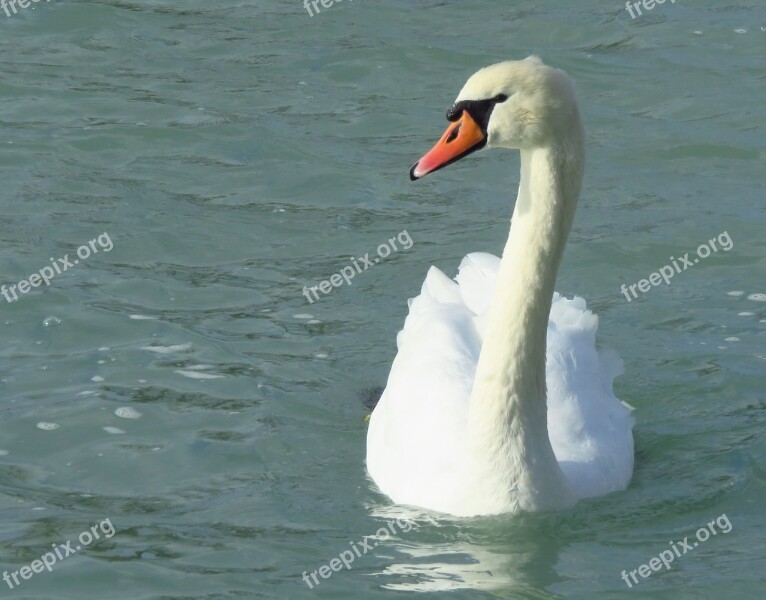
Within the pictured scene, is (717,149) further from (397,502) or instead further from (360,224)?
(397,502)

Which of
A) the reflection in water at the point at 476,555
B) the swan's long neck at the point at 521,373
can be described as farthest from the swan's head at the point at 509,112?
the reflection in water at the point at 476,555

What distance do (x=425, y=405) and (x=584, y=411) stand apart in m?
0.71

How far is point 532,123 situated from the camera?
563 centimetres

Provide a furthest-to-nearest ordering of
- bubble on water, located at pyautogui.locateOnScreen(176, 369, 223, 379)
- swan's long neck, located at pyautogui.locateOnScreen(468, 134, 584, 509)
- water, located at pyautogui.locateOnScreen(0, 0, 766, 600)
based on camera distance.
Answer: bubble on water, located at pyautogui.locateOnScreen(176, 369, 223, 379) < water, located at pyautogui.locateOnScreen(0, 0, 766, 600) < swan's long neck, located at pyautogui.locateOnScreen(468, 134, 584, 509)

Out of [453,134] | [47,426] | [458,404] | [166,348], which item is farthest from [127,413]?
[453,134]

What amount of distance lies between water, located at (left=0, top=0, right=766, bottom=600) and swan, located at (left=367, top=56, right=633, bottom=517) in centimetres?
15

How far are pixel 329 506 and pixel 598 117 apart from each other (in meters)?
6.09

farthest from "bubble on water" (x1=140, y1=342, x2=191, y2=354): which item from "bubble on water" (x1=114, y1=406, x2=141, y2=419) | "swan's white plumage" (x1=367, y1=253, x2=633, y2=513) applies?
"swan's white plumage" (x1=367, y1=253, x2=633, y2=513)

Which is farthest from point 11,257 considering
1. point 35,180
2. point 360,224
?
point 360,224

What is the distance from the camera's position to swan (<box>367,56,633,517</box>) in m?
5.66

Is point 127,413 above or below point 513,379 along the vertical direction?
below

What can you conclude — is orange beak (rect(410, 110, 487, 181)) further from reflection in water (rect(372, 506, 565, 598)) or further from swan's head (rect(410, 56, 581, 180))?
reflection in water (rect(372, 506, 565, 598))

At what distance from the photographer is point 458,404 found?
261 inches

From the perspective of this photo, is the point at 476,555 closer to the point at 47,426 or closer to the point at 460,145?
the point at 460,145
